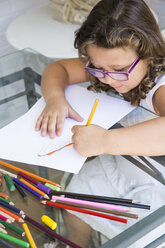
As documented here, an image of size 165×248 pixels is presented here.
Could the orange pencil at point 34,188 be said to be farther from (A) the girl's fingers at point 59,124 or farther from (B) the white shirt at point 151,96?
(B) the white shirt at point 151,96

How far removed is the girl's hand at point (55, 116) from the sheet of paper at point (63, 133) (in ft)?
0.04

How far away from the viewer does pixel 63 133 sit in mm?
881

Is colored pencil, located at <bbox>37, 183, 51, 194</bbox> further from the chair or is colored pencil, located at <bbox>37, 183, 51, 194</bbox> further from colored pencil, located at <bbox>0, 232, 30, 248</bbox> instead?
the chair

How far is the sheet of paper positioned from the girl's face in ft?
0.27

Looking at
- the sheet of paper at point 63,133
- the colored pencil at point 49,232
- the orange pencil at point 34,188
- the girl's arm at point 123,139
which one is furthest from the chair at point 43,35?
the colored pencil at point 49,232

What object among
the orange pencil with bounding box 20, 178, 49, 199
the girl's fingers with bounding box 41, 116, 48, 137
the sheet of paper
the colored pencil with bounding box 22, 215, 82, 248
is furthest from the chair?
the colored pencil with bounding box 22, 215, 82, 248

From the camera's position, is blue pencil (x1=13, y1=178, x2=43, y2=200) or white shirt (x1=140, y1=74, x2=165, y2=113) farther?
white shirt (x1=140, y1=74, x2=165, y2=113)

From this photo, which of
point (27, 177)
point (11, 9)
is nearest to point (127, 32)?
point (27, 177)

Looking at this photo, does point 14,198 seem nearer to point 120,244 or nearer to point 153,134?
point 120,244

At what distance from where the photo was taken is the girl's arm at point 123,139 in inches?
31.2

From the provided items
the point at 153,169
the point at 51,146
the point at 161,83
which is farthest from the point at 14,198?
the point at 161,83

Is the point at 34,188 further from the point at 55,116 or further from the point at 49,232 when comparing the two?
the point at 55,116

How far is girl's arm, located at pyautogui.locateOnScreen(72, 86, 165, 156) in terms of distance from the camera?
2.60ft

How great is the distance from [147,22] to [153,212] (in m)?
0.52
